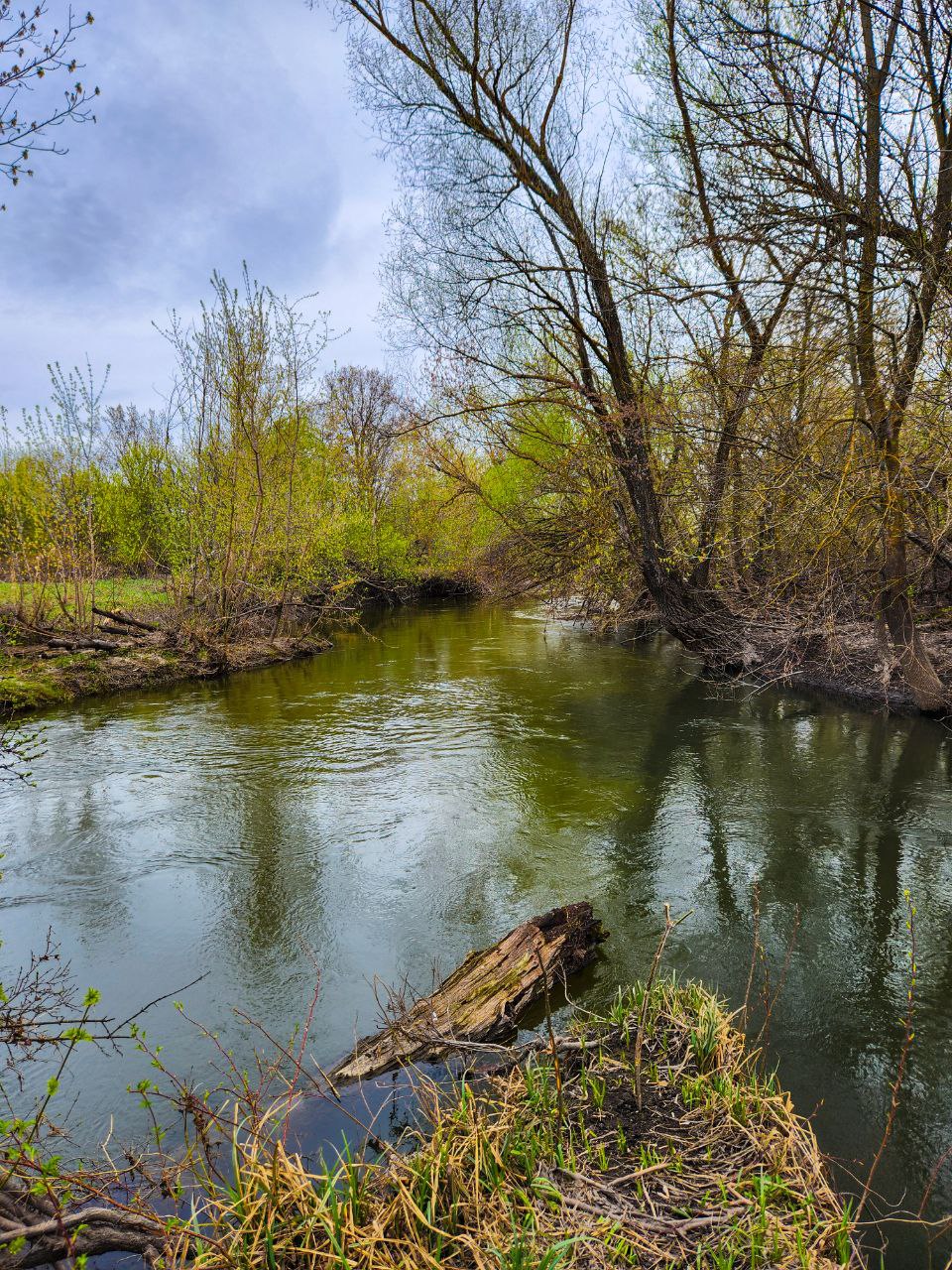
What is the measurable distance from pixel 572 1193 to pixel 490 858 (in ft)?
13.9

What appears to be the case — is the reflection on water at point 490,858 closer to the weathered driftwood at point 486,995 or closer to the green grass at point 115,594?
the weathered driftwood at point 486,995

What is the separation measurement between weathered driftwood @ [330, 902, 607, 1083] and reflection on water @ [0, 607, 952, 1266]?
0.35 meters

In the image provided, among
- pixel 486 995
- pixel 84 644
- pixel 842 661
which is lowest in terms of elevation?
pixel 486 995

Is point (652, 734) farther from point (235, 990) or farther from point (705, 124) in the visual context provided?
point (705, 124)

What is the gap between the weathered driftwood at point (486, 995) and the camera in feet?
12.3

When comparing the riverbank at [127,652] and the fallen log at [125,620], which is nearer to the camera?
the riverbank at [127,652]

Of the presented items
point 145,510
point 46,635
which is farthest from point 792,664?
point 145,510

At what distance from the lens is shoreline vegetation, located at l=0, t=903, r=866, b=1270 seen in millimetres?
2271

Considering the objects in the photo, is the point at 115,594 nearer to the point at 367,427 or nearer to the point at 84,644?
the point at 84,644

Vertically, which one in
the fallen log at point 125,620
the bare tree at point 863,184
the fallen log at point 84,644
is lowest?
the fallen log at point 84,644

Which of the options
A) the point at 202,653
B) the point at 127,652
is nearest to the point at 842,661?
the point at 202,653

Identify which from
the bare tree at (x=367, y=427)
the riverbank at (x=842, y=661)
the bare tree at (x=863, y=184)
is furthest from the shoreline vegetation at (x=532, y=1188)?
the bare tree at (x=367, y=427)

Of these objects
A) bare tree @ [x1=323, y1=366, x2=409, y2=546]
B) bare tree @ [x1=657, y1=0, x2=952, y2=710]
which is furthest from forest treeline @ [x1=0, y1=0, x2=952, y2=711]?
bare tree @ [x1=323, y1=366, x2=409, y2=546]

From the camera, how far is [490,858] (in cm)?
676
